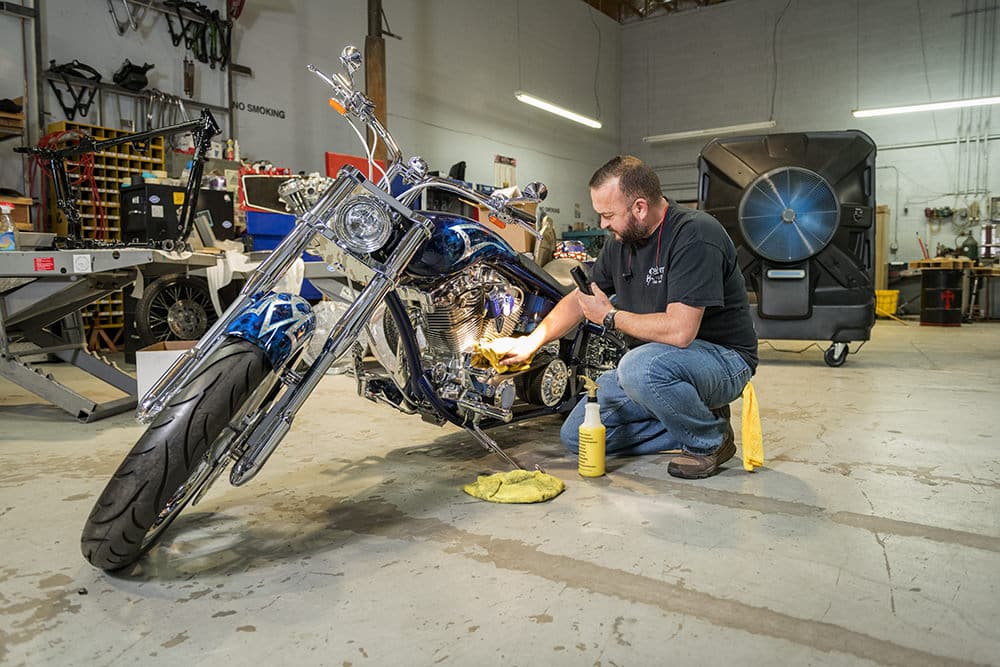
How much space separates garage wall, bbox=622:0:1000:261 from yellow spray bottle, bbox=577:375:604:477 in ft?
36.3

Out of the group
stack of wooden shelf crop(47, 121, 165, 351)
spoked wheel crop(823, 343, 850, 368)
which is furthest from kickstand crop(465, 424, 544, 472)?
stack of wooden shelf crop(47, 121, 165, 351)

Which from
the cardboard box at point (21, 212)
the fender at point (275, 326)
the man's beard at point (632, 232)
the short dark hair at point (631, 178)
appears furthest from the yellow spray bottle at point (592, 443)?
the cardboard box at point (21, 212)

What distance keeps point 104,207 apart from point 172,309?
1738 millimetres

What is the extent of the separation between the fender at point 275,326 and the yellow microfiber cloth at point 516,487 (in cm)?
74

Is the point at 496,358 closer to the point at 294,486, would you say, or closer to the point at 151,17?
the point at 294,486

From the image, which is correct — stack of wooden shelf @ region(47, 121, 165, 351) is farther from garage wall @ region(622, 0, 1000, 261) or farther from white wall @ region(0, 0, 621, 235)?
garage wall @ region(622, 0, 1000, 261)

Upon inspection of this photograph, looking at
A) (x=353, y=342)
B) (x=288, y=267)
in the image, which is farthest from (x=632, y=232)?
(x=288, y=267)

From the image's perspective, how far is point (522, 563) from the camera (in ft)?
4.94

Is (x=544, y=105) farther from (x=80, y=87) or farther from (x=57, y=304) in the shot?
(x=57, y=304)

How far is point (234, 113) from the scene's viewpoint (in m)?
7.22

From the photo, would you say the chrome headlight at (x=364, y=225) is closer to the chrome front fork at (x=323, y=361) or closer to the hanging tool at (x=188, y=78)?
the chrome front fork at (x=323, y=361)

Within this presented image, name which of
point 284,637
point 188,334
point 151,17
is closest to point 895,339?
point 188,334

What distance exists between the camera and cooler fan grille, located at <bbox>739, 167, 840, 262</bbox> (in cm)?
448

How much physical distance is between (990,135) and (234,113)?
11.2m
